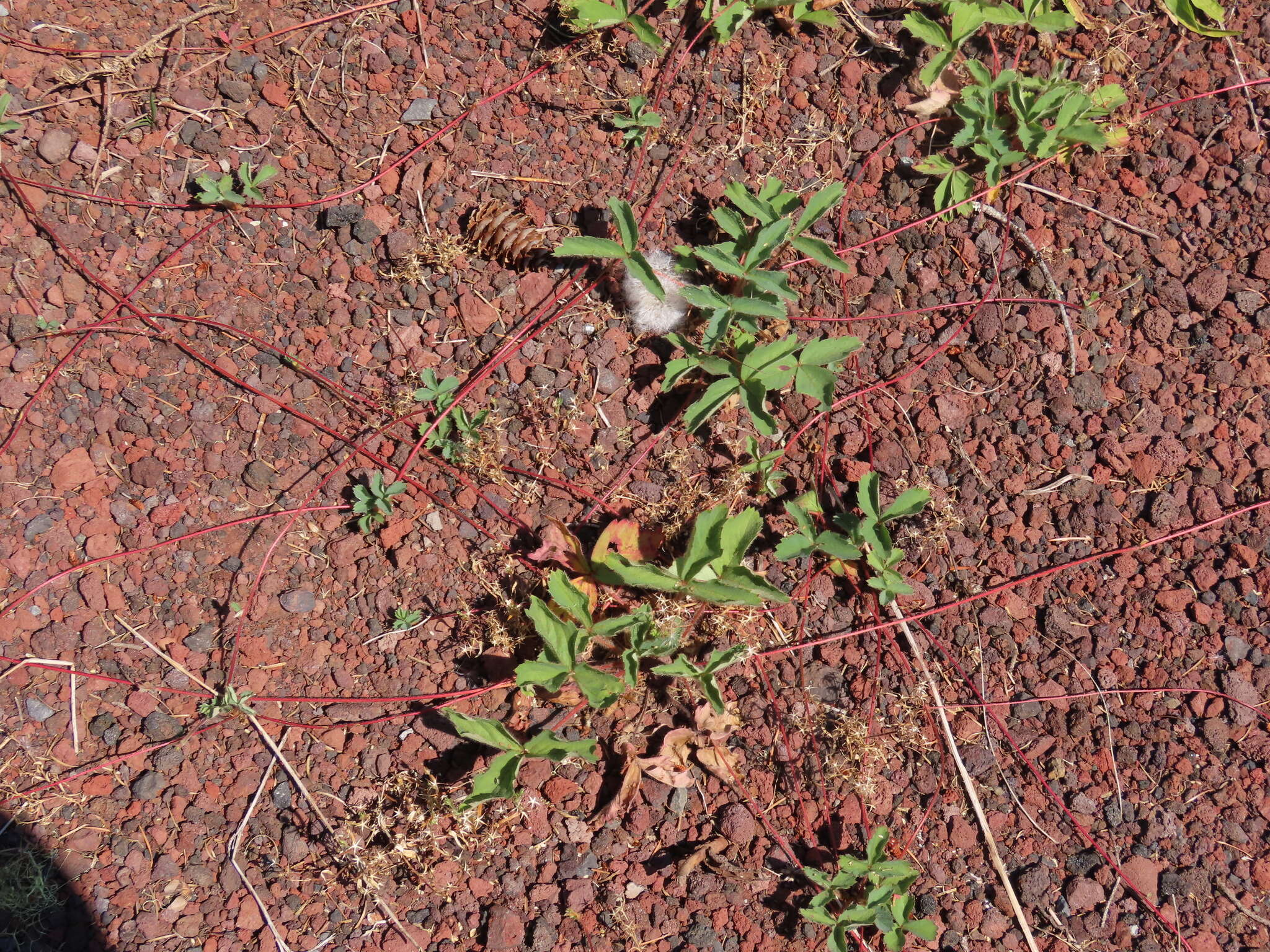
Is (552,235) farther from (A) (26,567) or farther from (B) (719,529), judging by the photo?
(A) (26,567)

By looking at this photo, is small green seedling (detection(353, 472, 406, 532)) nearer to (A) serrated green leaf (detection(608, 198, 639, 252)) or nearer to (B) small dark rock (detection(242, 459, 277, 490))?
(B) small dark rock (detection(242, 459, 277, 490))

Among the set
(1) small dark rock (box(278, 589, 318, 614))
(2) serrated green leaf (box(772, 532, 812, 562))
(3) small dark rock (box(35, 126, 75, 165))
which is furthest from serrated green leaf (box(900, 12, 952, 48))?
(3) small dark rock (box(35, 126, 75, 165))

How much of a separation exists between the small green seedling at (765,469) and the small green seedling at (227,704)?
127 cm

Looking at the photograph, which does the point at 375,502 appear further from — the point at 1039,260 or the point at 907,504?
the point at 1039,260

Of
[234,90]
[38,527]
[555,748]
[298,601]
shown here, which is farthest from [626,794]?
[234,90]

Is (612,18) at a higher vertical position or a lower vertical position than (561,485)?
higher

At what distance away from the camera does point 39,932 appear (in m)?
1.95

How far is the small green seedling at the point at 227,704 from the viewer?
6.80 feet

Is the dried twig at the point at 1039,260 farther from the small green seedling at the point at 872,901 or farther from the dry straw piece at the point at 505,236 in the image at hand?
the small green seedling at the point at 872,901

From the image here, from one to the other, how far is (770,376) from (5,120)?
6.84 ft

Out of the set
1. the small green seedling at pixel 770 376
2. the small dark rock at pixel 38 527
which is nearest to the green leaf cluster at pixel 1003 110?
the small green seedling at pixel 770 376

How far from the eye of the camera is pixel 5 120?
2.41m

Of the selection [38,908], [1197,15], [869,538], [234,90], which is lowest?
[869,538]

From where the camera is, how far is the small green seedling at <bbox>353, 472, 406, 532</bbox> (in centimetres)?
221
